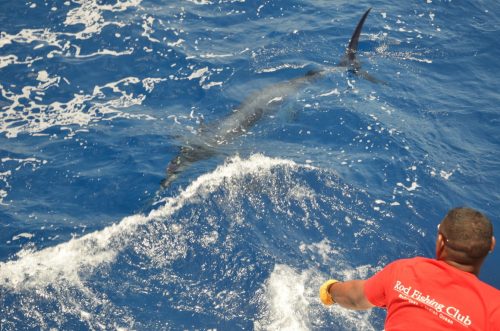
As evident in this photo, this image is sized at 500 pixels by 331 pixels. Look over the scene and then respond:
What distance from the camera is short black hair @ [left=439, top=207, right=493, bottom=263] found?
3.50m

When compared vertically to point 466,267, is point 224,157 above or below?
below

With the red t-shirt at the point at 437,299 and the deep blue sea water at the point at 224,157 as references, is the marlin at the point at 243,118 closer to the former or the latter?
the deep blue sea water at the point at 224,157

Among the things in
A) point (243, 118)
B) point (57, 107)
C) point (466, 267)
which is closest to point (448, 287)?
point (466, 267)

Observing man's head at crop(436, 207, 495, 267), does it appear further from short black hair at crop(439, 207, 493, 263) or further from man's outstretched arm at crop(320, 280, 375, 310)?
man's outstretched arm at crop(320, 280, 375, 310)

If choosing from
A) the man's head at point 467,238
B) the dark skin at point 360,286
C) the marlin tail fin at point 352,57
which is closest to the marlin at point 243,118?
the marlin tail fin at point 352,57

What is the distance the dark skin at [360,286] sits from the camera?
11.7ft

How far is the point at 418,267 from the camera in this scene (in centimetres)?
357

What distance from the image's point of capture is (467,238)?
11.5 feet

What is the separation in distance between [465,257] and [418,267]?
35 centimetres

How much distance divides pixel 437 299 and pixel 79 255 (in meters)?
5.71

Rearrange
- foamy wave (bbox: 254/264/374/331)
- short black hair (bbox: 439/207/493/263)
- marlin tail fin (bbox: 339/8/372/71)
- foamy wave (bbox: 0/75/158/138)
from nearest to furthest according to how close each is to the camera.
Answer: short black hair (bbox: 439/207/493/263), foamy wave (bbox: 254/264/374/331), foamy wave (bbox: 0/75/158/138), marlin tail fin (bbox: 339/8/372/71)

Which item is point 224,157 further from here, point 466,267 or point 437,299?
point 437,299

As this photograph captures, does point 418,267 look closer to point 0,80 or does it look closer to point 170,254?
point 170,254

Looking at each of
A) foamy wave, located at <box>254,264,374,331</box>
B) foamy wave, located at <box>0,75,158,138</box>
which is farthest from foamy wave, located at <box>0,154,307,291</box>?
foamy wave, located at <box>0,75,158,138</box>
